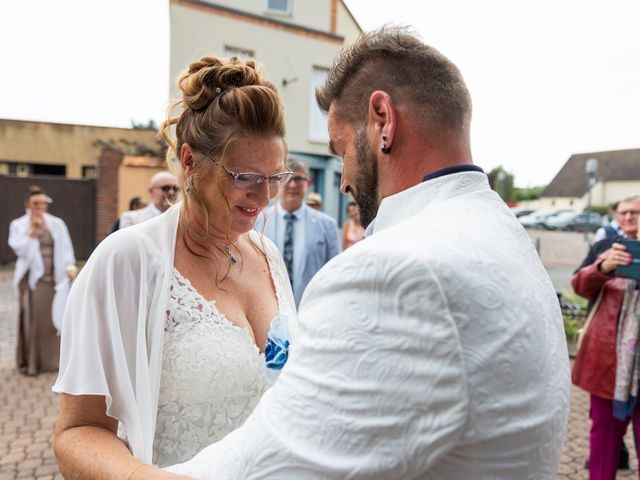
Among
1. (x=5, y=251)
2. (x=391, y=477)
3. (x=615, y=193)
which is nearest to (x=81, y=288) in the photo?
(x=391, y=477)

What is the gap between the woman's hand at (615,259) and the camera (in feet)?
11.4

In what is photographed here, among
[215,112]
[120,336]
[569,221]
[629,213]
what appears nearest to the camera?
[120,336]

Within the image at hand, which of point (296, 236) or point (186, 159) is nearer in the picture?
point (186, 159)

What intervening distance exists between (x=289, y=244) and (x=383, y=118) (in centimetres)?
420

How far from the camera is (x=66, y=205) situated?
16.3 metres

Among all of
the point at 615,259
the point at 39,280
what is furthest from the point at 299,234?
the point at 39,280

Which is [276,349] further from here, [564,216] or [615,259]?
[564,216]

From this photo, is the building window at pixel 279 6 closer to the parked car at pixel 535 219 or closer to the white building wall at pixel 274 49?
the white building wall at pixel 274 49

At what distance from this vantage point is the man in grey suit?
5.27 metres

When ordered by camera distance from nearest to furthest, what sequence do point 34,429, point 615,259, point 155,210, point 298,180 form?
1. point 615,259
2. point 34,429
3. point 298,180
4. point 155,210

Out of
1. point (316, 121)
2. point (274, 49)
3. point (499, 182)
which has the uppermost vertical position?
point (274, 49)

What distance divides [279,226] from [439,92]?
4276 mm

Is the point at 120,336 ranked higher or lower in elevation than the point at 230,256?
lower

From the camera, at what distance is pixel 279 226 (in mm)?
5379
